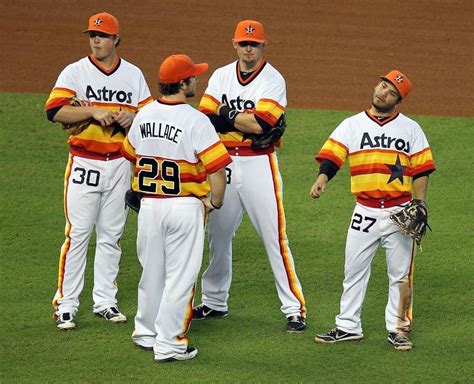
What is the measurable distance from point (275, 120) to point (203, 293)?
1428 mm

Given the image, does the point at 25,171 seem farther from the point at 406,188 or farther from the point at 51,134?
the point at 406,188

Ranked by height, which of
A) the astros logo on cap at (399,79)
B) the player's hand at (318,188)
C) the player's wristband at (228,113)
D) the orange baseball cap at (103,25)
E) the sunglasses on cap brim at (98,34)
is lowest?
the player's hand at (318,188)

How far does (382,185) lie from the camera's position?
7.42m

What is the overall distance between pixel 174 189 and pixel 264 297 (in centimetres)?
174

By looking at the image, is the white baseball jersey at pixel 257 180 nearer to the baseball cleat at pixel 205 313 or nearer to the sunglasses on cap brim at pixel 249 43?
the sunglasses on cap brim at pixel 249 43

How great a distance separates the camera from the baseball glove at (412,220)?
732cm

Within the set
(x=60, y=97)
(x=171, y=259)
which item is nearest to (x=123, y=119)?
(x=60, y=97)

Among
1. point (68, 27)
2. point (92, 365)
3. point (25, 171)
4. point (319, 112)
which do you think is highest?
point (68, 27)

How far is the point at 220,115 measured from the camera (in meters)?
7.82

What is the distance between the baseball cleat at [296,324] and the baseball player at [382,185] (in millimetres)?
252

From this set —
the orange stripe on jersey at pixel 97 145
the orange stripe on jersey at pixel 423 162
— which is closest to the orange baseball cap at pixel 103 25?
the orange stripe on jersey at pixel 97 145

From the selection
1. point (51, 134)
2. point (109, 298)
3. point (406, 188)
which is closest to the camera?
point (406, 188)

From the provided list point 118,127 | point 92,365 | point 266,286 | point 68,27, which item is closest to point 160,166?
point 118,127

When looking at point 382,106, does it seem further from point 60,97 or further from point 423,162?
point 60,97
